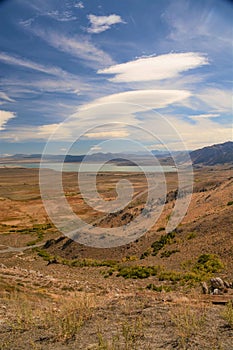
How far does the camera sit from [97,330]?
6.82m

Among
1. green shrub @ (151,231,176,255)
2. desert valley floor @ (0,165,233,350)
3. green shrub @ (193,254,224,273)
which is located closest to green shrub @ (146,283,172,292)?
desert valley floor @ (0,165,233,350)

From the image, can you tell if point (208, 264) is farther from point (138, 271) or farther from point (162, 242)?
point (162, 242)

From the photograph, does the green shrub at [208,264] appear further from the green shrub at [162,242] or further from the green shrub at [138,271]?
the green shrub at [162,242]

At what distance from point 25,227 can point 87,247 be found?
97.2ft

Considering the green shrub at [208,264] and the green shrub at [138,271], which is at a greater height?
the green shrub at [208,264]

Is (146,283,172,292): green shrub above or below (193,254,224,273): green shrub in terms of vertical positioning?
below

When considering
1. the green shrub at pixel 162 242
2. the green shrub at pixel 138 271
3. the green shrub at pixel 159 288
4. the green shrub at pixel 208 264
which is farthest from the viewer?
the green shrub at pixel 162 242

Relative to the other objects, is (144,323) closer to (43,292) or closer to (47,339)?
(47,339)

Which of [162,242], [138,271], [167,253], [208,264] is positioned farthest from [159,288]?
[162,242]

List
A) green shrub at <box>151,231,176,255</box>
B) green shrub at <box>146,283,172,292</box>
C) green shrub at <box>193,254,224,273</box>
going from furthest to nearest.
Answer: green shrub at <box>151,231,176,255</box> → green shrub at <box>193,254,224,273</box> → green shrub at <box>146,283,172,292</box>

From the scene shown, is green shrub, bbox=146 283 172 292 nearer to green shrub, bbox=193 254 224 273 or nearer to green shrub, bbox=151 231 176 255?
green shrub, bbox=193 254 224 273

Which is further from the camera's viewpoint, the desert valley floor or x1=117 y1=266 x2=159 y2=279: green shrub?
x1=117 y1=266 x2=159 y2=279: green shrub

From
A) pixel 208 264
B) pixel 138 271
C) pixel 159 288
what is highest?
pixel 208 264

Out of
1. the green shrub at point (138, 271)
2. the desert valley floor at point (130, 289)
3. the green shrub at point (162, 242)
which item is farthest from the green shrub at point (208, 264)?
the green shrub at point (162, 242)
